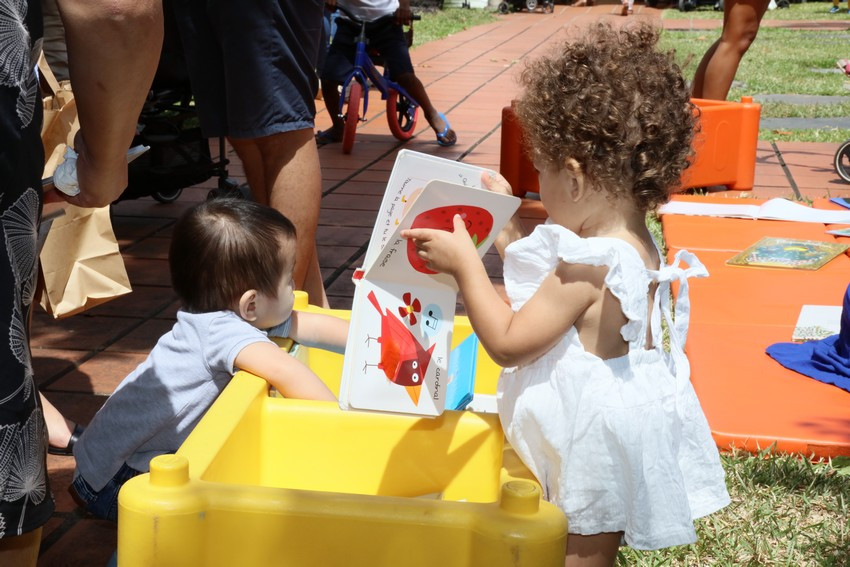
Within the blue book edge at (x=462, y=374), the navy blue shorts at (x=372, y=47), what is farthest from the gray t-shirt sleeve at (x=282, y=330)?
the navy blue shorts at (x=372, y=47)

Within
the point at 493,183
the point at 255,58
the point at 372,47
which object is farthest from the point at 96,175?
the point at 372,47

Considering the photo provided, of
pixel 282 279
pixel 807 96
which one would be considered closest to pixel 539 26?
pixel 807 96

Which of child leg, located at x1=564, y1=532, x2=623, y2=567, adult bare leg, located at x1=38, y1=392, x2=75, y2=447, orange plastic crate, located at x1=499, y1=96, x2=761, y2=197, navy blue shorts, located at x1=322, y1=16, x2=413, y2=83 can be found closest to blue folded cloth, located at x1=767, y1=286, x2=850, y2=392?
child leg, located at x1=564, y1=532, x2=623, y2=567

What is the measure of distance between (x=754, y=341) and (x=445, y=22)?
13.1 m

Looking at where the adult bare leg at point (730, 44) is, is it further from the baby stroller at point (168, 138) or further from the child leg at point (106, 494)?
the child leg at point (106, 494)

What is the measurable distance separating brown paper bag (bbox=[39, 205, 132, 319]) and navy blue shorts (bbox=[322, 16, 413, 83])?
3539 mm

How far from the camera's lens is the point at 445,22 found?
15.4 meters

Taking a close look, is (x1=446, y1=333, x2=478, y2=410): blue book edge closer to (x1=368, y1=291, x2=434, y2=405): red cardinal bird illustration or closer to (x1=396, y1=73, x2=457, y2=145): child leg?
(x1=368, y1=291, x2=434, y2=405): red cardinal bird illustration

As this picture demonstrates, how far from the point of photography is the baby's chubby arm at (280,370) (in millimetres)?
1843

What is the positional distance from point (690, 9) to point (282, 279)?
21.1 metres

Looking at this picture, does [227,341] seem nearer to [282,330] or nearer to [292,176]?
[282,330]

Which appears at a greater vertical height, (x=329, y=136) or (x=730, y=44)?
(x=730, y=44)

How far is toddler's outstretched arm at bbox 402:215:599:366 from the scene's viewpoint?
1590 millimetres

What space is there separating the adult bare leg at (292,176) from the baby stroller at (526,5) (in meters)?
17.0
